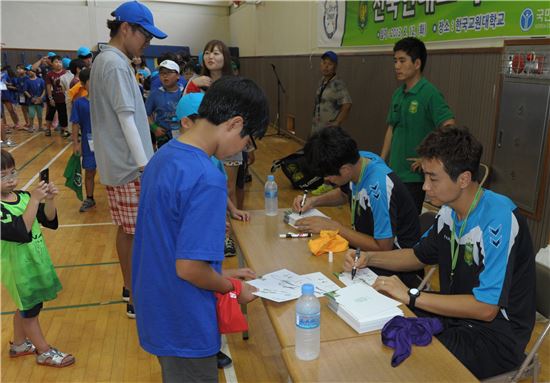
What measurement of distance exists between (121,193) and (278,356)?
1280mm

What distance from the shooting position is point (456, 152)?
5.28 ft

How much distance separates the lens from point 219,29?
49.8 feet

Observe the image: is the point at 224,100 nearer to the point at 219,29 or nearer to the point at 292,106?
the point at 292,106

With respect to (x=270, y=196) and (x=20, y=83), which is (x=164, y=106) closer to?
(x=270, y=196)

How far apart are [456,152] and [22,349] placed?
98.1 inches

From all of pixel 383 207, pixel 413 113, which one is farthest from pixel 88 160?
pixel 383 207

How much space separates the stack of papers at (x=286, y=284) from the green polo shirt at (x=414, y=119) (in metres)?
1.70

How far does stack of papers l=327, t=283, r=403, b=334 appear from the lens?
4.56 ft

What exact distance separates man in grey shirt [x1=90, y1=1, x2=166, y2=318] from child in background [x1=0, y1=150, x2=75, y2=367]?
341 mm

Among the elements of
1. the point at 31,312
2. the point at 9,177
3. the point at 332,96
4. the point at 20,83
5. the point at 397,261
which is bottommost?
the point at 31,312

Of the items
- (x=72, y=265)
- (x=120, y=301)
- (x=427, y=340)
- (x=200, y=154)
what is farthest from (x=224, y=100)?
(x=72, y=265)

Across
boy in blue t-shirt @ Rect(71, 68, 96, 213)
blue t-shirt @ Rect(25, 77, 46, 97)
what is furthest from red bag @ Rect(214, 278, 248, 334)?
blue t-shirt @ Rect(25, 77, 46, 97)

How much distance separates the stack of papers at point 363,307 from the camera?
4.56 ft

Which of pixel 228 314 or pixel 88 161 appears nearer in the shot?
pixel 228 314
